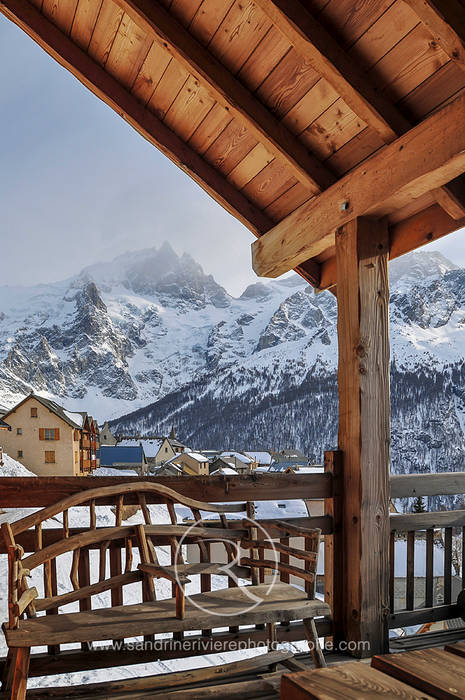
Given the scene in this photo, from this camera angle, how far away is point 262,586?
1.87 m

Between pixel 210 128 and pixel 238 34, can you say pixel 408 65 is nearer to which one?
pixel 238 34

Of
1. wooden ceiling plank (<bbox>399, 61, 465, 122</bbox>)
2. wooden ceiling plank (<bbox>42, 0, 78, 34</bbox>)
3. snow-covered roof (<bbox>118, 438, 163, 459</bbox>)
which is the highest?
wooden ceiling plank (<bbox>42, 0, 78, 34</bbox>)

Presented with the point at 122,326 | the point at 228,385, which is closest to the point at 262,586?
the point at 228,385

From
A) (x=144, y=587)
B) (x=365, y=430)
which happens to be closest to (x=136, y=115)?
(x=365, y=430)

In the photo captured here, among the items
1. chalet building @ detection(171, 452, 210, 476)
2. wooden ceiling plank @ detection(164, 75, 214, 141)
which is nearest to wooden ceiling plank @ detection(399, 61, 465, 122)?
wooden ceiling plank @ detection(164, 75, 214, 141)

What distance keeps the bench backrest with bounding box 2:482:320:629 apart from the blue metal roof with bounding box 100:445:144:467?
2470 cm

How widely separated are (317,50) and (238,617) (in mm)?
1806

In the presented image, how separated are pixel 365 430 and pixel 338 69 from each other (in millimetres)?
1342

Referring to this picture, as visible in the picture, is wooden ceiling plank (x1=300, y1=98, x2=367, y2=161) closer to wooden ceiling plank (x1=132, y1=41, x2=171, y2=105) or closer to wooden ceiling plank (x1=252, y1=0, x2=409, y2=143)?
wooden ceiling plank (x1=252, y1=0, x2=409, y2=143)

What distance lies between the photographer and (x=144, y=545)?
5.88 feet

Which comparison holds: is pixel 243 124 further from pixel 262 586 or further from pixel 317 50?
pixel 262 586

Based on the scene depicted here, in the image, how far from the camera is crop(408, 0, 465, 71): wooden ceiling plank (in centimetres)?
→ 148

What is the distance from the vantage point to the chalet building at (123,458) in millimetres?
25717

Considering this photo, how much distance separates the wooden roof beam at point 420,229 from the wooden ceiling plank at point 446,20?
2.37ft
